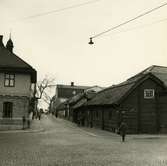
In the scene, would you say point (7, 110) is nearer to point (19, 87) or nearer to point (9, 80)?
point (19, 87)

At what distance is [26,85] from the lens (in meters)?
32.9

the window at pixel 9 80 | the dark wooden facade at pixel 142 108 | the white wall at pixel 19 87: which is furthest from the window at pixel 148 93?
the window at pixel 9 80

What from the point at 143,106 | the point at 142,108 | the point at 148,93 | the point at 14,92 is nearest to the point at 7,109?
the point at 14,92

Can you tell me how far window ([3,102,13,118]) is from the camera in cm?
3183

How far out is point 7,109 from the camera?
32.0 m

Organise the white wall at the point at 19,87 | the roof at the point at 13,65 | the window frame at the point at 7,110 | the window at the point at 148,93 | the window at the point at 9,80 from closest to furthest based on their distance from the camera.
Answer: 1. the window at the point at 148,93
2. the window frame at the point at 7,110
3. the white wall at the point at 19,87
4. the roof at the point at 13,65
5. the window at the point at 9,80

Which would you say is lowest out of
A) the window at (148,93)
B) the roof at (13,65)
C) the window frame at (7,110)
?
the window frame at (7,110)

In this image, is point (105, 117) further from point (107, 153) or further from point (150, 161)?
point (150, 161)

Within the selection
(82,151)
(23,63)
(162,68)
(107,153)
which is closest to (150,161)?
(107,153)

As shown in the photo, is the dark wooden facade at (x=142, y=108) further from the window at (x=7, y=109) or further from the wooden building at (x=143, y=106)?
the window at (x=7, y=109)

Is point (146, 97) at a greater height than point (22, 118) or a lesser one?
greater

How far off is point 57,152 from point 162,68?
29.4m

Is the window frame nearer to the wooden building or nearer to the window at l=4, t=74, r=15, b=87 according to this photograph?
the window at l=4, t=74, r=15, b=87

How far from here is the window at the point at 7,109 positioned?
104ft
